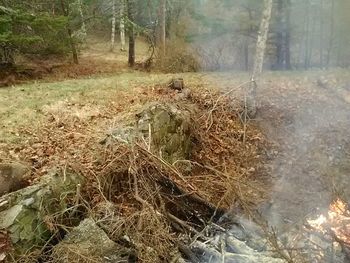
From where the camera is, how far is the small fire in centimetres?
628

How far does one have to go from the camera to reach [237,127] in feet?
37.8

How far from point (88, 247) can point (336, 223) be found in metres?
4.20

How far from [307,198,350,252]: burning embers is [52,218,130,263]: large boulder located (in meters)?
3.28

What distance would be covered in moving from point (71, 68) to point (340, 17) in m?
13.1

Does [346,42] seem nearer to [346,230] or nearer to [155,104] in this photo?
[155,104]

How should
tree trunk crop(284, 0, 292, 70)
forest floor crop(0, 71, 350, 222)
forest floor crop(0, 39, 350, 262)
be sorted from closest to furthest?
forest floor crop(0, 39, 350, 262) → forest floor crop(0, 71, 350, 222) → tree trunk crop(284, 0, 292, 70)

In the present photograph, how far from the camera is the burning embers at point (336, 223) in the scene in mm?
6052

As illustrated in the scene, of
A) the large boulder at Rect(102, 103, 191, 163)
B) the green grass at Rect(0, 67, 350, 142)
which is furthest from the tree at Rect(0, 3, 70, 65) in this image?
the large boulder at Rect(102, 103, 191, 163)

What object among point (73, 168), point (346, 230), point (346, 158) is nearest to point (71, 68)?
point (73, 168)

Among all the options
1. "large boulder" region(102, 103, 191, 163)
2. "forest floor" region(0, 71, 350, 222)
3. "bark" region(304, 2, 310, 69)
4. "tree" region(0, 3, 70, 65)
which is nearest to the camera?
"large boulder" region(102, 103, 191, 163)

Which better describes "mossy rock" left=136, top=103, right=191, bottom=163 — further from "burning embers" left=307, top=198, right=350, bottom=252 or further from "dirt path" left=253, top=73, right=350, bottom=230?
"burning embers" left=307, top=198, right=350, bottom=252

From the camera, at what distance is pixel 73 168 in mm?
6871

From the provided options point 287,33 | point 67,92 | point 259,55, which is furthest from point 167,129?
point 287,33

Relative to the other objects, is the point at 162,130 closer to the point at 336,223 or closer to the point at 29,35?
the point at 336,223
